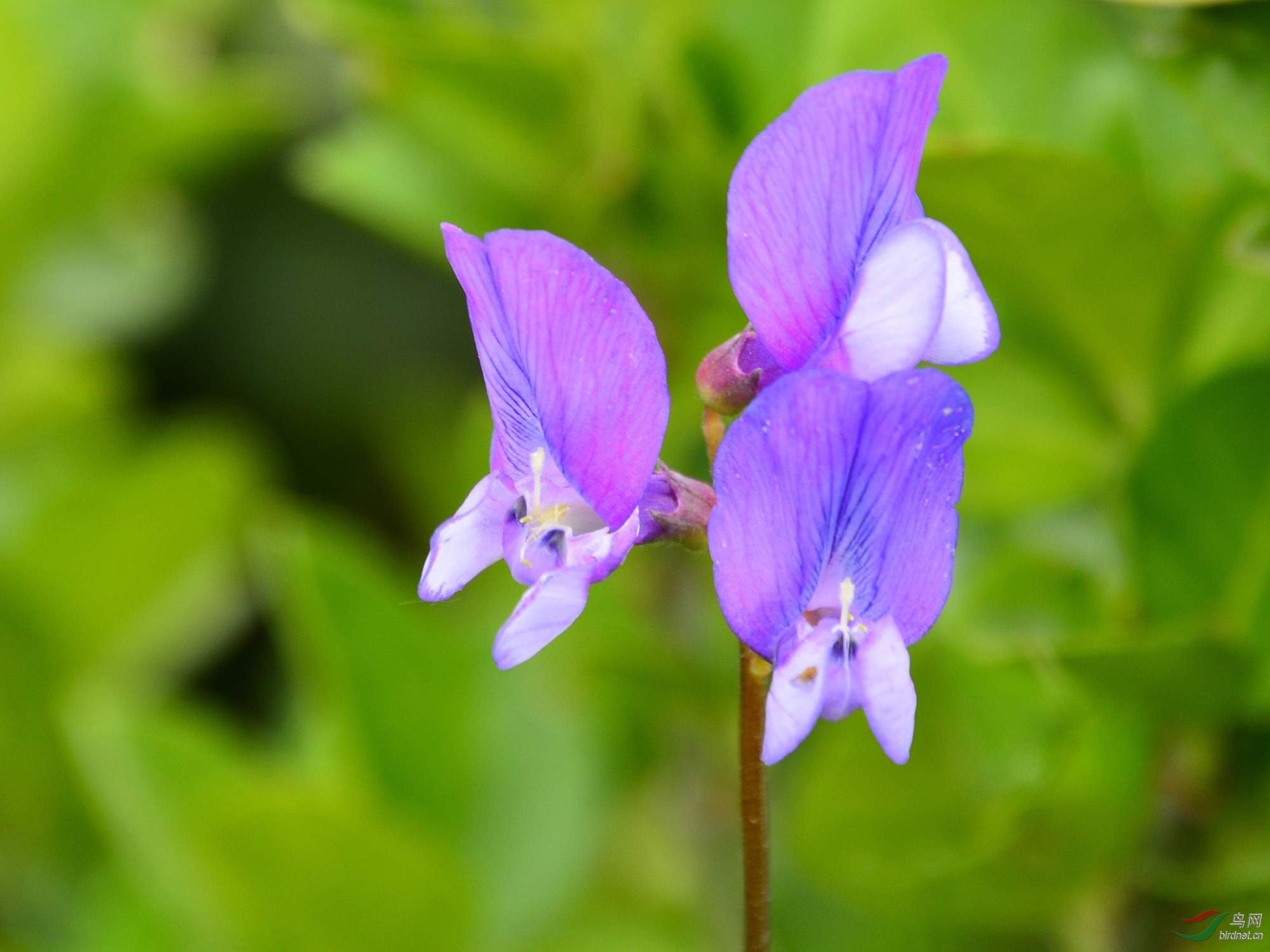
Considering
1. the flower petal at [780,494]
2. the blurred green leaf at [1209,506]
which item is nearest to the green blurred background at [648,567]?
the blurred green leaf at [1209,506]

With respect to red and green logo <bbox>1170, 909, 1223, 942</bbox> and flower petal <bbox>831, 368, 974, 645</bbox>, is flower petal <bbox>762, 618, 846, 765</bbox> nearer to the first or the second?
flower petal <bbox>831, 368, 974, 645</bbox>

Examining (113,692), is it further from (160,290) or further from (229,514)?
(160,290)

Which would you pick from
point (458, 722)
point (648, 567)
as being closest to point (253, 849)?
point (458, 722)

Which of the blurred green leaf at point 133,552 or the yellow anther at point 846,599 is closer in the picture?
the yellow anther at point 846,599

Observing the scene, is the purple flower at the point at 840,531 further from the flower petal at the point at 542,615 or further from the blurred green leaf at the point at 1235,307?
the blurred green leaf at the point at 1235,307

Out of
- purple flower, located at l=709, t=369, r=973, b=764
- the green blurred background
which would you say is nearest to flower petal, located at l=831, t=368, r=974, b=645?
purple flower, located at l=709, t=369, r=973, b=764

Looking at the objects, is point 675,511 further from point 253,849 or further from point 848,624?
point 253,849
